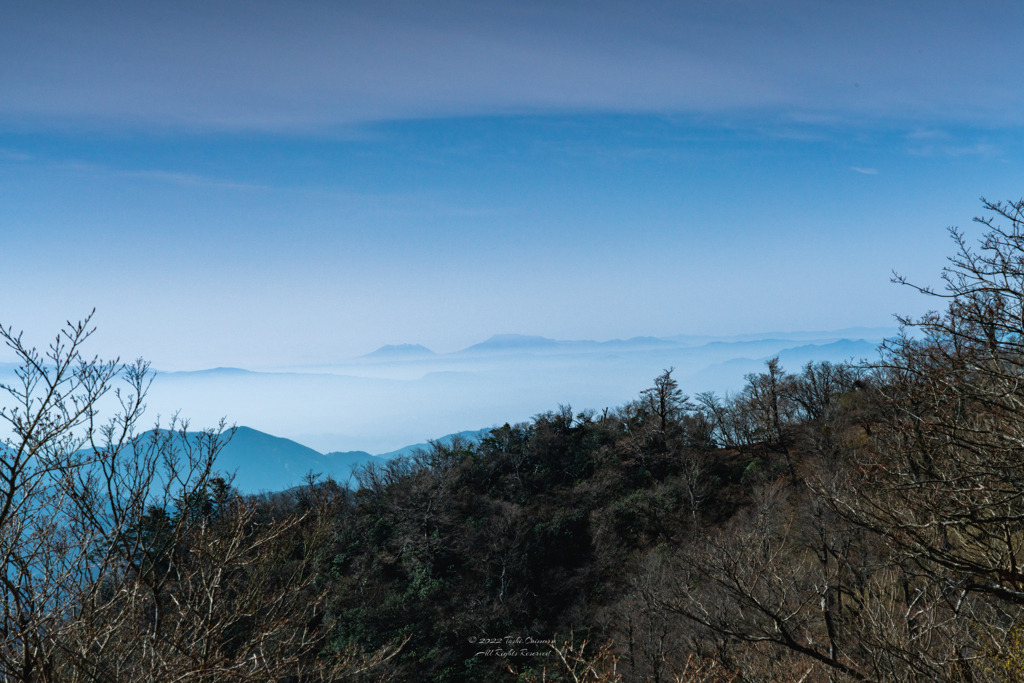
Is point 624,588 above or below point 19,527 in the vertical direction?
below

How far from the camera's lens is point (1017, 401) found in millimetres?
9594

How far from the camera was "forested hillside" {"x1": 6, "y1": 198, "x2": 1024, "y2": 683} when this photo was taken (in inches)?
393

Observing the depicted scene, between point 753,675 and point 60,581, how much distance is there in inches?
650

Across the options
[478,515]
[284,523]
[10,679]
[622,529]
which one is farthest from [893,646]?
[478,515]

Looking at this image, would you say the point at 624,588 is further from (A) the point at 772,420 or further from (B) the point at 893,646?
(B) the point at 893,646

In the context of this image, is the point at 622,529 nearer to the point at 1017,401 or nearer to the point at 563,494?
the point at 563,494

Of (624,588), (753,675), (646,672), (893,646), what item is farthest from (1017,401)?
(624,588)

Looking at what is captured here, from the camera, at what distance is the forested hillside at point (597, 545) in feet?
32.7

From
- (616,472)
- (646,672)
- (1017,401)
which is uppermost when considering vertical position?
(1017,401)

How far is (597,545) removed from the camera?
37.9 m

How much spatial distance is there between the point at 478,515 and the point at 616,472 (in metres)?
11.2

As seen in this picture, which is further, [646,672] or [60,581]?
[646,672]

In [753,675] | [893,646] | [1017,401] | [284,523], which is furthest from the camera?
[753,675]

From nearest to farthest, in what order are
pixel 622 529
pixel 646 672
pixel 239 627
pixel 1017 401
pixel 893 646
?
1. pixel 1017 401
2. pixel 893 646
3. pixel 646 672
4. pixel 239 627
5. pixel 622 529
